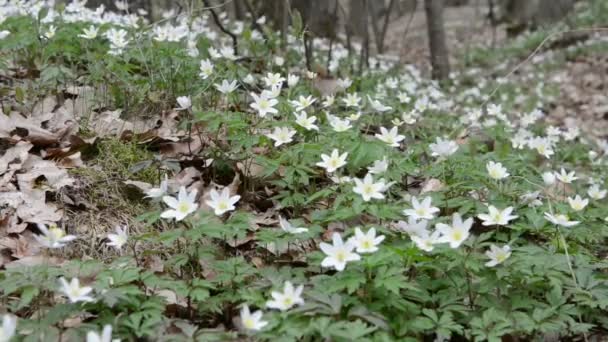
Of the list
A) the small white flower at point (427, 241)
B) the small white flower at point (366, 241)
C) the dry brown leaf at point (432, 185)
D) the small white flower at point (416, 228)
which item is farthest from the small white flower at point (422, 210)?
the dry brown leaf at point (432, 185)

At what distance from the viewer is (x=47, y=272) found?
2.12 m

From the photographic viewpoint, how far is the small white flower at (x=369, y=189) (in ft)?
8.23

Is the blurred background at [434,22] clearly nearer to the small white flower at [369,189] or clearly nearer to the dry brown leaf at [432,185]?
the dry brown leaf at [432,185]

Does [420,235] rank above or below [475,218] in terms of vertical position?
above

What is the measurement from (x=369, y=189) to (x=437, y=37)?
5.81 meters

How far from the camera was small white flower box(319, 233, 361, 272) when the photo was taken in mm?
2160

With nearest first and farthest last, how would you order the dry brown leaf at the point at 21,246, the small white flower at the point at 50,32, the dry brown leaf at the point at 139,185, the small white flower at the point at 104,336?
the small white flower at the point at 104,336 → the dry brown leaf at the point at 21,246 → the dry brown leaf at the point at 139,185 → the small white flower at the point at 50,32

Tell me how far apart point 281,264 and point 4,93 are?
7.32 ft

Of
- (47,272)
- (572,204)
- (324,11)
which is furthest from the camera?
(324,11)

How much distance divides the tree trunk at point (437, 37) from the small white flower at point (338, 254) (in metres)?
6.14

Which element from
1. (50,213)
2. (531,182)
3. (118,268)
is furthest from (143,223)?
(531,182)

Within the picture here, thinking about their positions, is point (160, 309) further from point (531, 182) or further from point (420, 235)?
point (531, 182)

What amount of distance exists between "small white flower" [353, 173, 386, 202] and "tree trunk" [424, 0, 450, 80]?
5726 millimetres

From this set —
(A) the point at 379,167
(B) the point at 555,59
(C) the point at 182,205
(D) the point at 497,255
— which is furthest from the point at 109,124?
(B) the point at 555,59
